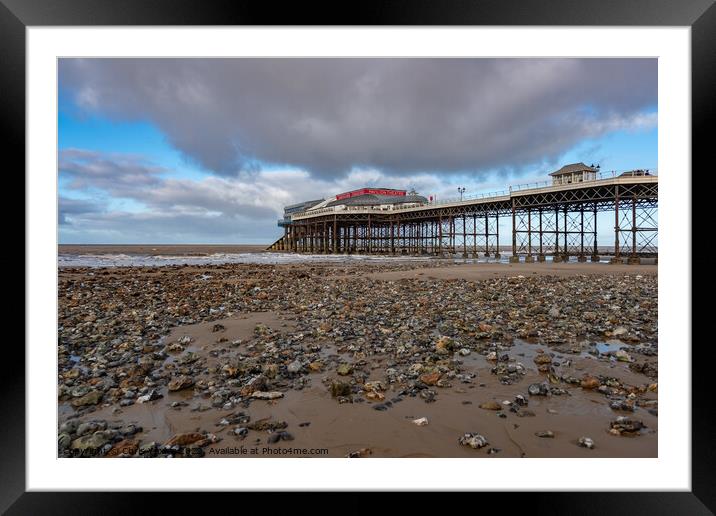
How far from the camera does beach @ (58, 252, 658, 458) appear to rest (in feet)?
9.70

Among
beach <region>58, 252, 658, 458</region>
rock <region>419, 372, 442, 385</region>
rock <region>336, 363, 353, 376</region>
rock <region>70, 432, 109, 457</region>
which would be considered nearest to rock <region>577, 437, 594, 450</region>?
beach <region>58, 252, 658, 458</region>

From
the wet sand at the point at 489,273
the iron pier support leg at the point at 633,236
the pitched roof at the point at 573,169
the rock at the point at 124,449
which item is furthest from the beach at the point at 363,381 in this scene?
the pitched roof at the point at 573,169

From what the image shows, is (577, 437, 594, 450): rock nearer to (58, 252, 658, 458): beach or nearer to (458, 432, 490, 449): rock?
(58, 252, 658, 458): beach

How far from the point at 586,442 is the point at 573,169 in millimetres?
43916

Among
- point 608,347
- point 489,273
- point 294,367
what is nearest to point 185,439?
point 294,367

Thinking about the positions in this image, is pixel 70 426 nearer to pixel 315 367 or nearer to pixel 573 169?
pixel 315 367

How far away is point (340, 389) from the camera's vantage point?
3852 millimetres

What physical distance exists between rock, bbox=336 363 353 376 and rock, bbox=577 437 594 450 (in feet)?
8.59

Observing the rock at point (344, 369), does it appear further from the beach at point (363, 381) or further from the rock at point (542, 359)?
the rock at point (542, 359)
